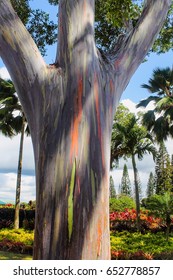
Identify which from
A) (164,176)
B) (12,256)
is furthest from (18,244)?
(164,176)

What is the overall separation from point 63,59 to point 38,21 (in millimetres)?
6341

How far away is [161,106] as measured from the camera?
18109mm

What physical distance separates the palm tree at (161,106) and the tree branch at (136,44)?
14.3 meters

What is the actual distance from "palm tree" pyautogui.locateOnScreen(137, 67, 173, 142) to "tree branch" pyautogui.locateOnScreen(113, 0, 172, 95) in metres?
14.3

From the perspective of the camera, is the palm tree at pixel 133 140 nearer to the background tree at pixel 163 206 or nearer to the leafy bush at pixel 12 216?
the background tree at pixel 163 206

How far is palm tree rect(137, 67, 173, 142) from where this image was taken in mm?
18531

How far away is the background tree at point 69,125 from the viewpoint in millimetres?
2727

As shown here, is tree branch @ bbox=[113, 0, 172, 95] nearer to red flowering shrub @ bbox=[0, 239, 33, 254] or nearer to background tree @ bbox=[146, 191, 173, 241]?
red flowering shrub @ bbox=[0, 239, 33, 254]

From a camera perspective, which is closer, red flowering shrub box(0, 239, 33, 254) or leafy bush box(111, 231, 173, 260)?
leafy bush box(111, 231, 173, 260)

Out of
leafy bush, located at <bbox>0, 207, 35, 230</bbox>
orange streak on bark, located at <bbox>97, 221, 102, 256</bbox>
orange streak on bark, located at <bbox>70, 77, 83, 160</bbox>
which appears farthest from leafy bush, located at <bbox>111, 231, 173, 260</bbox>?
orange streak on bark, located at <bbox>70, 77, 83, 160</bbox>

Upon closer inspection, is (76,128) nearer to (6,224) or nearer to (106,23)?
(106,23)

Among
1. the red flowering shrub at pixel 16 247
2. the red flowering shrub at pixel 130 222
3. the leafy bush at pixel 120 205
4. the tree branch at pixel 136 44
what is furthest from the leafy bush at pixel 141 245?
the tree branch at pixel 136 44

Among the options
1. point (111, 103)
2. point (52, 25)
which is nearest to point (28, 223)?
point (52, 25)

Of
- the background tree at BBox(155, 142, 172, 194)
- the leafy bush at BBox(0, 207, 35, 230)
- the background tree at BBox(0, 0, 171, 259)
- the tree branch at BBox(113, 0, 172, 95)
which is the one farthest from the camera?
the background tree at BBox(155, 142, 172, 194)
